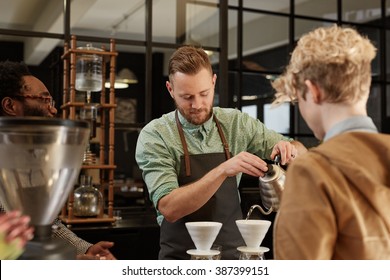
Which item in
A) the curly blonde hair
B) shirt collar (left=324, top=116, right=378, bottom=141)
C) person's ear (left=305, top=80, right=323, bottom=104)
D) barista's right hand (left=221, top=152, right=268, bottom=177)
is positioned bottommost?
barista's right hand (left=221, top=152, right=268, bottom=177)

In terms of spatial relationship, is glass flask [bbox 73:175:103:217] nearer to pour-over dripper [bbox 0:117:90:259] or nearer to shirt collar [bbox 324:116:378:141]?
pour-over dripper [bbox 0:117:90:259]

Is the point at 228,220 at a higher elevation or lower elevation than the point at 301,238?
lower

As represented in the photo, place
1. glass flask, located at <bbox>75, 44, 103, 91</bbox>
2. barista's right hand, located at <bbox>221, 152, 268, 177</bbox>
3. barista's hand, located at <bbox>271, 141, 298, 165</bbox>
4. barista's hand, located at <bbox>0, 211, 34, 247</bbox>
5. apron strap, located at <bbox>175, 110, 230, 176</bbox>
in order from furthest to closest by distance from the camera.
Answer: glass flask, located at <bbox>75, 44, 103, 91</bbox>
apron strap, located at <bbox>175, 110, 230, 176</bbox>
barista's hand, located at <bbox>271, 141, 298, 165</bbox>
barista's right hand, located at <bbox>221, 152, 268, 177</bbox>
barista's hand, located at <bbox>0, 211, 34, 247</bbox>

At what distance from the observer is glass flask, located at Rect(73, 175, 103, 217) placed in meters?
2.84

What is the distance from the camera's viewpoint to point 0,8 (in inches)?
131

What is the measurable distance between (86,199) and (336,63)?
207cm

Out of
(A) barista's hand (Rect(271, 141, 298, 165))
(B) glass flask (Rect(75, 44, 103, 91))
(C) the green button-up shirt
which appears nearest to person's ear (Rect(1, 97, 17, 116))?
(C) the green button-up shirt

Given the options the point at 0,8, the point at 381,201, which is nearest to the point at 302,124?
the point at 0,8

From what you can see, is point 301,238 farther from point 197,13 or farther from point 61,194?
point 197,13

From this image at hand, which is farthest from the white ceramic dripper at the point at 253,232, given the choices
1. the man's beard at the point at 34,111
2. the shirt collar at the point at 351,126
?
the man's beard at the point at 34,111

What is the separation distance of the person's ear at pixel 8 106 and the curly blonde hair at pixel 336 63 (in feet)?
3.02

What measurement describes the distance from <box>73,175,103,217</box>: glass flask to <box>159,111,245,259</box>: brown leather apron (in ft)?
3.38

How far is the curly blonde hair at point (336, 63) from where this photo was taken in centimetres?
101

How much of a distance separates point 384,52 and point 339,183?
13.9 feet
